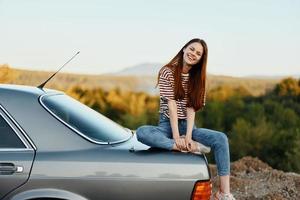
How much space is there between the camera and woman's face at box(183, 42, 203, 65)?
4.98 meters

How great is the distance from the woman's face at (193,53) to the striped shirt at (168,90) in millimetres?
119

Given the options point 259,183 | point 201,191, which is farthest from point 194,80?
point 259,183

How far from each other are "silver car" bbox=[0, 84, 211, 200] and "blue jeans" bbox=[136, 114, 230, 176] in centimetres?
10

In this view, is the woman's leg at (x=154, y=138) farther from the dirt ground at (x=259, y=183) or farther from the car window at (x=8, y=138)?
the dirt ground at (x=259, y=183)

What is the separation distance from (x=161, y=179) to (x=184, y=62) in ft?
3.79

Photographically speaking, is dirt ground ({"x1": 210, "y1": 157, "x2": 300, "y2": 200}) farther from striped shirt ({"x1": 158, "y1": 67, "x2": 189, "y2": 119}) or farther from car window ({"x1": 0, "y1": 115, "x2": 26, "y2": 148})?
car window ({"x1": 0, "y1": 115, "x2": 26, "y2": 148})

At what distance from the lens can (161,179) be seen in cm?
421

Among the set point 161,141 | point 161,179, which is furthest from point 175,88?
point 161,179

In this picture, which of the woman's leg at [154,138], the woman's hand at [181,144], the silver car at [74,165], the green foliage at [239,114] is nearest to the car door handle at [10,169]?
the silver car at [74,165]

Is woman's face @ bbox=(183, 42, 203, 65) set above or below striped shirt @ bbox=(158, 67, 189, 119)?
above

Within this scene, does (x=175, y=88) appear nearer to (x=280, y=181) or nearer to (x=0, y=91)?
(x=0, y=91)

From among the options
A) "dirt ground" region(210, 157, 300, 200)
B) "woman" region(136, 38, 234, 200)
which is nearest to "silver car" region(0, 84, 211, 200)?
"woman" region(136, 38, 234, 200)

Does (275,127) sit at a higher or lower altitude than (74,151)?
lower

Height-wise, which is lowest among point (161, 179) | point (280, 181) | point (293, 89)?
point (293, 89)
